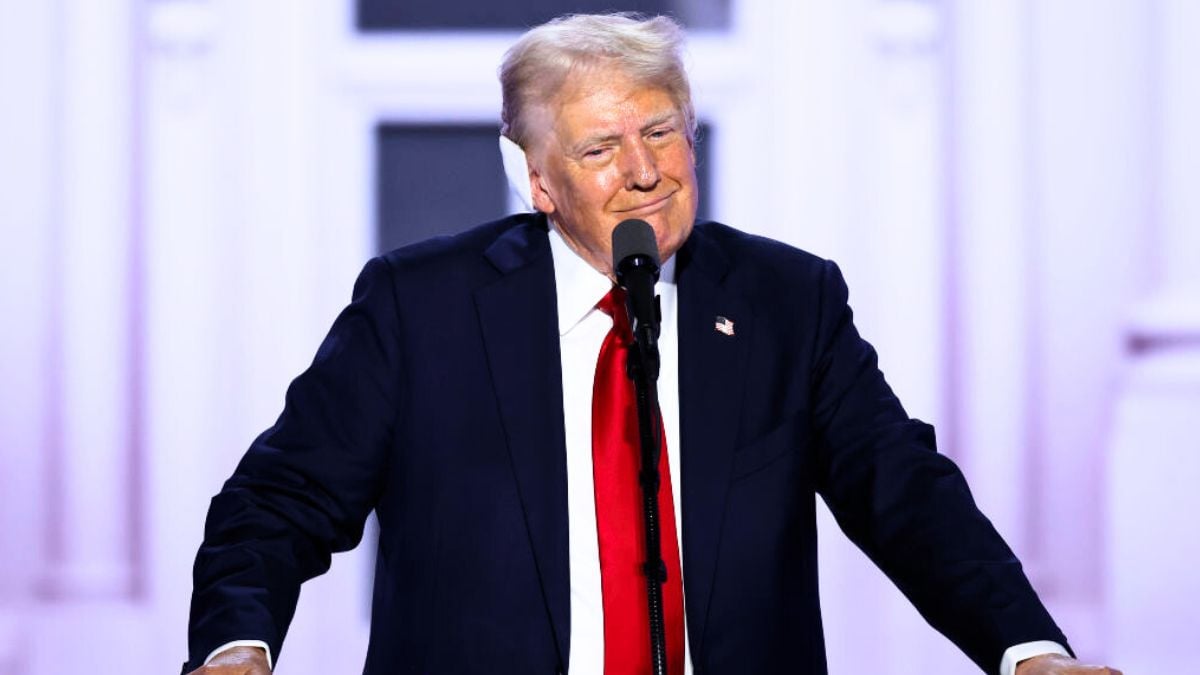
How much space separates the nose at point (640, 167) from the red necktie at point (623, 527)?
0.17 m

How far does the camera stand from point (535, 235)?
7.50ft

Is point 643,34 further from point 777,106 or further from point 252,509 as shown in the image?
point 777,106

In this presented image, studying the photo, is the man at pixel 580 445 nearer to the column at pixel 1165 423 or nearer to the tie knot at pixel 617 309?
the tie knot at pixel 617 309

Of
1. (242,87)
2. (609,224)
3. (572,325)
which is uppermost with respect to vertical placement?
(242,87)

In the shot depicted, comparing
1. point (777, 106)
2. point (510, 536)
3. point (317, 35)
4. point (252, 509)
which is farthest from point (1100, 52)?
point (252, 509)

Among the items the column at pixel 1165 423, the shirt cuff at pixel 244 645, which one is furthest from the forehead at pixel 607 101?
the column at pixel 1165 423

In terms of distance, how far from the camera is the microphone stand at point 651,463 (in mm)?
1633

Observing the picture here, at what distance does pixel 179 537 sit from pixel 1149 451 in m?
2.04

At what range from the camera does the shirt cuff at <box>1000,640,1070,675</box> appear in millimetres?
1812

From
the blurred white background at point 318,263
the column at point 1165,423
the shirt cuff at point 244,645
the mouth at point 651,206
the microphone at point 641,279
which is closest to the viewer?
the microphone at point 641,279

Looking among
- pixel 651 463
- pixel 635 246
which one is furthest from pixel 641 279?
pixel 651 463

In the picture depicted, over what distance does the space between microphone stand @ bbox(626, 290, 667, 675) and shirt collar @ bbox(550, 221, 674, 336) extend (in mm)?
528

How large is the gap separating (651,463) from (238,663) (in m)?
0.49

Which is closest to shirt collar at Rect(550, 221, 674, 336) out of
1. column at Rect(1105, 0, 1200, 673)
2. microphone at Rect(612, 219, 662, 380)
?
microphone at Rect(612, 219, 662, 380)
